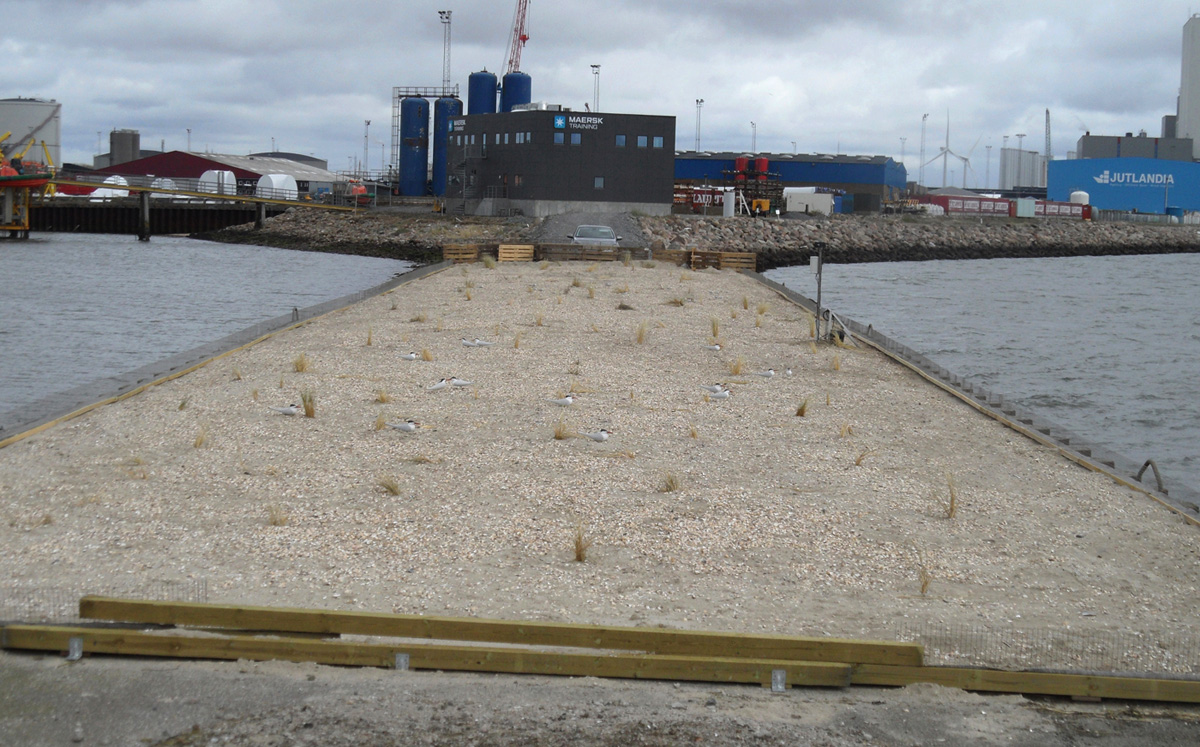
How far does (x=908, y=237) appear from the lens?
8631 cm

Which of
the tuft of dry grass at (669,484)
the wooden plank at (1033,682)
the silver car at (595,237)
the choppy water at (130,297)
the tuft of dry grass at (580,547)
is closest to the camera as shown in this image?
the wooden plank at (1033,682)

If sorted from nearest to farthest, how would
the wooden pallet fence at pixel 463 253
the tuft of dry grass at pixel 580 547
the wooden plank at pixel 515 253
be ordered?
the tuft of dry grass at pixel 580 547, the wooden plank at pixel 515 253, the wooden pallet fence at pixel 463 253

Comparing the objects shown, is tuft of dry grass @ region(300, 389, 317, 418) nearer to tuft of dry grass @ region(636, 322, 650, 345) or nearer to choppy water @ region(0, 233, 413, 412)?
choppy water @ region(0, 233, 413, 412)

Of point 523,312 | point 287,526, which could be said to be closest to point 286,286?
point 523,312

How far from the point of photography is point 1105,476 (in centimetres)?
1288

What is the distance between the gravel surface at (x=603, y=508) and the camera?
856 centimetres

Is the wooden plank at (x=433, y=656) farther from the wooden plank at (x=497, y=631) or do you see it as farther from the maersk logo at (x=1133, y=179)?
the maersk logo at (x=1133, y=179)

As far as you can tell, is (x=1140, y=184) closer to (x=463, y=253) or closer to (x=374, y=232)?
(x=374, y=232)

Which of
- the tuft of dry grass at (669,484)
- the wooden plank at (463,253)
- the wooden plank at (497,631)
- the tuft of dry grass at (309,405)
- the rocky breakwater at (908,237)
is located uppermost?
the rocky breakwater at (908,237)

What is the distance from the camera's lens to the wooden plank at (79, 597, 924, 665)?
716 cm

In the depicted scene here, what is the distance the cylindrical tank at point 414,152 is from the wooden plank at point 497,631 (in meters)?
89.2

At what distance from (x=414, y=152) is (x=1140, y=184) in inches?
3126

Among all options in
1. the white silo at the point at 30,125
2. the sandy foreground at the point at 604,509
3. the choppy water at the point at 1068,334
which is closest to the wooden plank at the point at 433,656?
the sandy foreground at the point at 604,509

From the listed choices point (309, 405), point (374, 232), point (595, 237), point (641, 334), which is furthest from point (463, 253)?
point (309, 405)
